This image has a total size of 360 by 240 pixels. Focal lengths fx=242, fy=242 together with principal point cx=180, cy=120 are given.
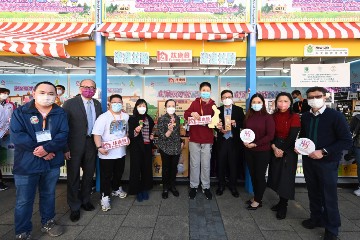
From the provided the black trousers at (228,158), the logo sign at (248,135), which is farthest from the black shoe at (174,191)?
the logo sign at (248,135)

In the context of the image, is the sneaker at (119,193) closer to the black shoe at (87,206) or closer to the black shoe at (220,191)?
the black shoe at (87,206)

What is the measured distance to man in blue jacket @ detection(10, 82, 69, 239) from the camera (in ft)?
9.04

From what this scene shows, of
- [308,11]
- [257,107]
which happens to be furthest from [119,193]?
[308,11]

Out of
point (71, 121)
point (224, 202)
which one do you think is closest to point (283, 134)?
point (224, 202)

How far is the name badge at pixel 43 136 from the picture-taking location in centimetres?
280

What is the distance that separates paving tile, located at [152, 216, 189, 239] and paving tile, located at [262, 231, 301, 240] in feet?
3.38

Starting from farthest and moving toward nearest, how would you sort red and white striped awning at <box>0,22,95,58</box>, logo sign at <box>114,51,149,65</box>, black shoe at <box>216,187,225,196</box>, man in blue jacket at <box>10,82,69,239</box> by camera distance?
logo sign at <box>114,51,149,65</box> < black shoe at <box>216,187,225,196</box> < red and white striped awning at <box>0,22,95,58</box> < man in blue jacket at <box>10,82,69,239</box>

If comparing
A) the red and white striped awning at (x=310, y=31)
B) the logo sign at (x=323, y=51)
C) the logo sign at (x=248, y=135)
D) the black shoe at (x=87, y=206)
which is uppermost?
the red and white striped awning at (x=310, y=31)

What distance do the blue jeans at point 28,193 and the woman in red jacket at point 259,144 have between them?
2761mm

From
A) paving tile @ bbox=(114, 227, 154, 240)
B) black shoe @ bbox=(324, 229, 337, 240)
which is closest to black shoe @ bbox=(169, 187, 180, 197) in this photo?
paving tile @ bbox=(114, 227, 154, 240)

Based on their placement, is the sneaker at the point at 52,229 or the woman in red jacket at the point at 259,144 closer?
the sneaker at the point at 52,229

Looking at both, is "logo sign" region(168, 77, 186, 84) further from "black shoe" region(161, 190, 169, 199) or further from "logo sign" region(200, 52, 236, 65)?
"black shoe" region(161, 190, 169, 199)

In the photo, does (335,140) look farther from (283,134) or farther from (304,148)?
(283,134)

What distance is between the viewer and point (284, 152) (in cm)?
344
